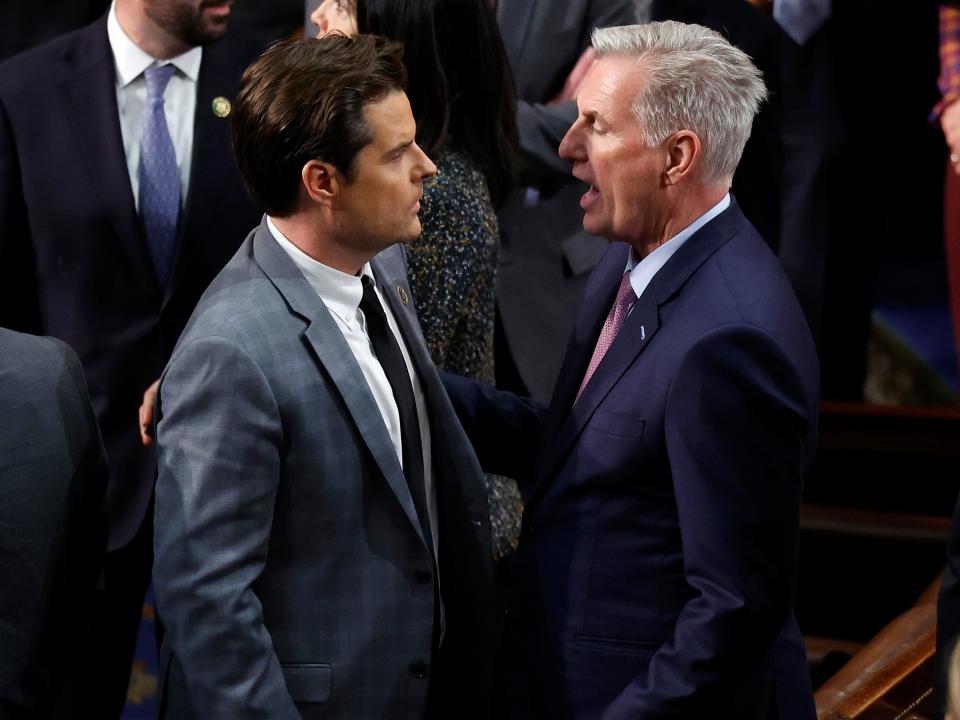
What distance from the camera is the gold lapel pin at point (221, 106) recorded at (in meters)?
2.93

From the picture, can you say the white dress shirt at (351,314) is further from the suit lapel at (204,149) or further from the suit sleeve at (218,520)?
the suit lapel at (204,149)

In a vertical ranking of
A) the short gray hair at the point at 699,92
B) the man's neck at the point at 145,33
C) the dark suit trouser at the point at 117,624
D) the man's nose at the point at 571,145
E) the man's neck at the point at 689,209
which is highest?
the short gray hair at the point at 699,92

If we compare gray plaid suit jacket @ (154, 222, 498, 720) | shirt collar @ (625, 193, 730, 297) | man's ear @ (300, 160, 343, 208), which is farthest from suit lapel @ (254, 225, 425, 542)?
shirt collar @ (625, 193, 730, 297)

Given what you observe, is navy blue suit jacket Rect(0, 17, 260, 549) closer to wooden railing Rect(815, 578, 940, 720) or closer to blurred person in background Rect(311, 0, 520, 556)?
blurred person in background Rect(311, 0, 520, 556)

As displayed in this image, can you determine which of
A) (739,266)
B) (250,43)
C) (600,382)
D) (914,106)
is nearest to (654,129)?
(739,266)

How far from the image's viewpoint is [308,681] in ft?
6.16

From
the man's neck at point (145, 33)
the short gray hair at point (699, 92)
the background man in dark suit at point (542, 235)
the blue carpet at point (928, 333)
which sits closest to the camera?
the short gray hair at point (699, 92)

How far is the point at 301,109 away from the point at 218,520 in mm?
575

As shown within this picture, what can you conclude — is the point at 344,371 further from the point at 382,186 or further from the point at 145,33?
the point at 145,33

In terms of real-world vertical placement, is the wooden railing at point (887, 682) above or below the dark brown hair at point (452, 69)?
below

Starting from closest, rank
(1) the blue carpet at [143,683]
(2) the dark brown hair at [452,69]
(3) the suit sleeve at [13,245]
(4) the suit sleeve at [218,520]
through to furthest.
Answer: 1. (4) the suit sleeve at [218,520]
2. (2) the dark brown hair at [452,69]
3. (3) the suit sleeve at [13,245]
4. (1) the blue carpet at [143,683]

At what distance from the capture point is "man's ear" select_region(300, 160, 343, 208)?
6.28ft

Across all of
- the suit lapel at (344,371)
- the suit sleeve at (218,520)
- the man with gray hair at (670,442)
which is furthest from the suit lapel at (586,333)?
the suit sleeve at (218,520)

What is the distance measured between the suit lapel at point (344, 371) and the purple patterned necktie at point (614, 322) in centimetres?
40
